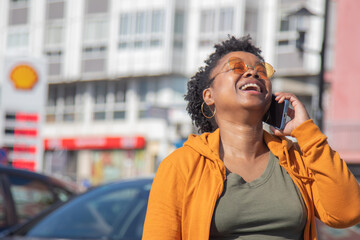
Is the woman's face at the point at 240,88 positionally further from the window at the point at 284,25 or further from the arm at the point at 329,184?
the window at the point at 284,25

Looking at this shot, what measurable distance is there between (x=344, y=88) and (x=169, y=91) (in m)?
8.32

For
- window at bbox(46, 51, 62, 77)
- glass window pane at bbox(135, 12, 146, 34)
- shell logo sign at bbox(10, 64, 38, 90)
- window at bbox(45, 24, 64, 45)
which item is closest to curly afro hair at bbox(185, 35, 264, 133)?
shell logo sign at bbox(10, 64, 38, 90)

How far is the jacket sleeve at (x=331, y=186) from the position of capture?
8.70ft

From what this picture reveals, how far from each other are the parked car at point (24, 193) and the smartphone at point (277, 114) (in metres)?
4.03

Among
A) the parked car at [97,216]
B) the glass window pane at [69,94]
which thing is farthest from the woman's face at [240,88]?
the glass window pane at [69,94]

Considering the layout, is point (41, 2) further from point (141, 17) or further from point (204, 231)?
point (204, 231)

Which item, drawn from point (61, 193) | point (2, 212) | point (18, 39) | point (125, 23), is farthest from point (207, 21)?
point (2, 212)

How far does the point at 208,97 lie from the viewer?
10.00 feet

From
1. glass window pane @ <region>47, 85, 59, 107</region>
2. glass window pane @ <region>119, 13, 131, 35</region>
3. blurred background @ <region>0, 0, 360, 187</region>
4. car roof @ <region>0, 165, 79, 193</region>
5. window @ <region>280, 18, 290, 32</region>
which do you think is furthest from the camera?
glass window pane @ <region>47, 85, 59, 107</region>

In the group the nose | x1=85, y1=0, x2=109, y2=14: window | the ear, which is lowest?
the ear

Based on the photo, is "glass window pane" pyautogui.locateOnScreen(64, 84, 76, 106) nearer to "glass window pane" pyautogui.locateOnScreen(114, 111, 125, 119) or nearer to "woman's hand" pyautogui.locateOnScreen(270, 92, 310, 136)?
"glass window pane" pyautogui.locateOnScreen(114, 111, 125, 119)

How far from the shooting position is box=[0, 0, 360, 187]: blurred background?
28.1 m

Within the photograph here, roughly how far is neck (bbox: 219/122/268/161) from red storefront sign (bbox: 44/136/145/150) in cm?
3040

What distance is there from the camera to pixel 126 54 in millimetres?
34062
